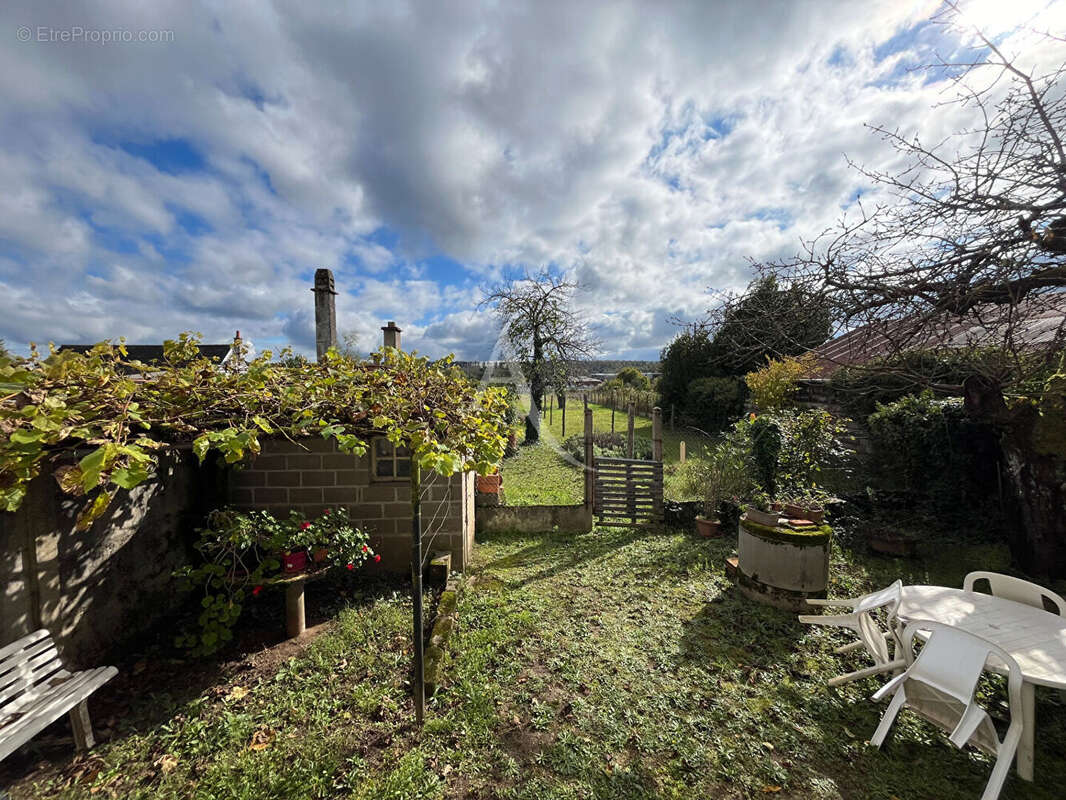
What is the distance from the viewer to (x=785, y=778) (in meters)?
2.52

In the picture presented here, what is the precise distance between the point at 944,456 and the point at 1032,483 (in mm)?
1577

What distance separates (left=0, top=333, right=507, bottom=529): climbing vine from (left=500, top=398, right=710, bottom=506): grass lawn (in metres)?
5.31

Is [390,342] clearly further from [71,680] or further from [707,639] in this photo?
[707,639]

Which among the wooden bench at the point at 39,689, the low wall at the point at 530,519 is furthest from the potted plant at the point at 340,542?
the low wall at the point at 530,519

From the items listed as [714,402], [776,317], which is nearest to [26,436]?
[776,317]

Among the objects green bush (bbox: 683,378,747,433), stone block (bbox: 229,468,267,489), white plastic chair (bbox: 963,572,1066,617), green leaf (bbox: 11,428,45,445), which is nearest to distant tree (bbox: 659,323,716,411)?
green bush (bbox: 683,378,747,433)

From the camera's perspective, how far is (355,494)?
16.4 ft

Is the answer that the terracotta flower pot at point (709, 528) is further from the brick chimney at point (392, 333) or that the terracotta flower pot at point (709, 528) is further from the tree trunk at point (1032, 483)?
the brick chimney at point (392, 333)

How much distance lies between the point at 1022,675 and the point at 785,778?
148cm

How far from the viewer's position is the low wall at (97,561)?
9.13ft

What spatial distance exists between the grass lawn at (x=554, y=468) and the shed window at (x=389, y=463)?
3398 millimetres

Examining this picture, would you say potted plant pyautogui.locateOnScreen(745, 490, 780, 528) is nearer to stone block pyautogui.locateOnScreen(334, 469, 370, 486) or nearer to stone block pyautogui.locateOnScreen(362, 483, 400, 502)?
stone block pyautogui.locateOnScreen(362, 483, 400, 502)

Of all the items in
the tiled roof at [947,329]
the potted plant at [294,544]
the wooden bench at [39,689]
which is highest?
the tiled roof at [947,329]

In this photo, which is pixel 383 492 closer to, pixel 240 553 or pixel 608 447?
pixel 240 553
